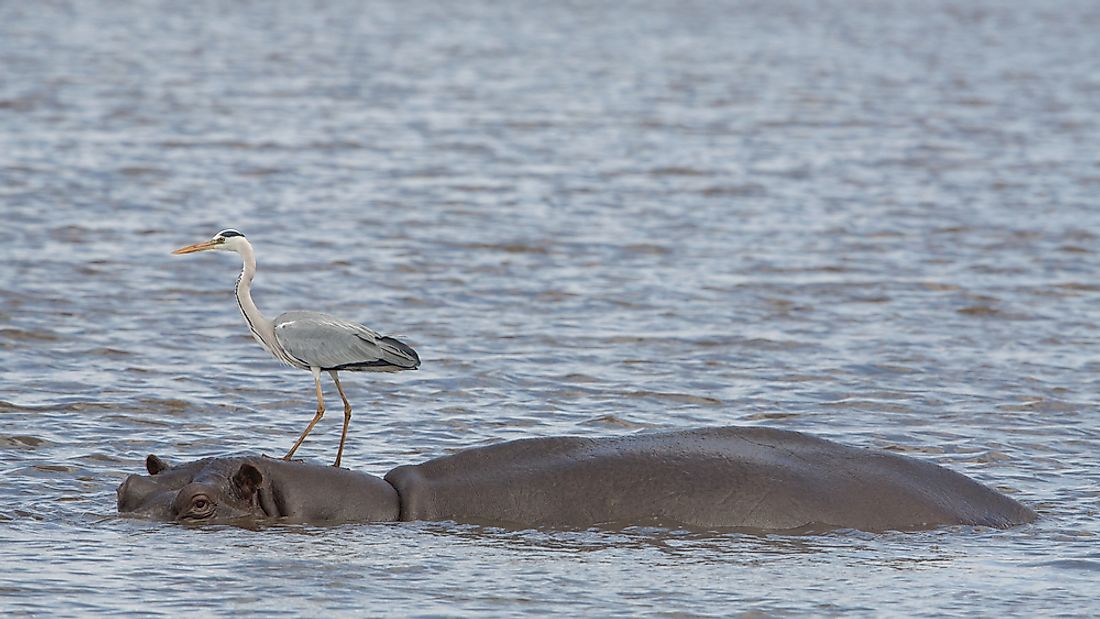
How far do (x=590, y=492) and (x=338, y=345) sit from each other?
1727 millimetres

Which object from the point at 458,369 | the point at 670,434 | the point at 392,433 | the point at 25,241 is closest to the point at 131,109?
the point at 25,241

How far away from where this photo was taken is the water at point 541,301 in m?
8.34

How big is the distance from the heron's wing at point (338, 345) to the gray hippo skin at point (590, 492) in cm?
99

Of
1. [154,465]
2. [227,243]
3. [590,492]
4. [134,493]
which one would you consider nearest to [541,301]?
[227,243]

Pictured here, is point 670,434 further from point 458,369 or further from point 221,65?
point 221,65

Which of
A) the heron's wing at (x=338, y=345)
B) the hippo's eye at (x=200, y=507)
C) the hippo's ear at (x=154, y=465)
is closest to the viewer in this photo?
the hippo's eye at (x=200, y=507)

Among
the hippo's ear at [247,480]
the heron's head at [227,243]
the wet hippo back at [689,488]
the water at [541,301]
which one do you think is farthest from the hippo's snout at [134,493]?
the heron's head at [227,243]

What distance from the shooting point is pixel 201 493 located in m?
8.79

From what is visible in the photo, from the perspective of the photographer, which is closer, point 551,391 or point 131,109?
point 551,391

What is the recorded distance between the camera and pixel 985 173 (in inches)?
878

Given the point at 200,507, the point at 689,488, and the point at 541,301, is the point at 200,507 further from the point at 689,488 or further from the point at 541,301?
the point at 541,301

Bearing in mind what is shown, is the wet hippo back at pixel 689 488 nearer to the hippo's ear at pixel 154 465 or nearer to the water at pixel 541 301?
the water at pixel 541 301

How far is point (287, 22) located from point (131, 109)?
55.0 ft

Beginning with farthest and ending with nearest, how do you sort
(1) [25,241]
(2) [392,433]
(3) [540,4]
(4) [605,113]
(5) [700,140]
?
(3) [540,4]
(4) [605,113]
(5) [700,140]
(1) [25,241]
(2) [392,433]
